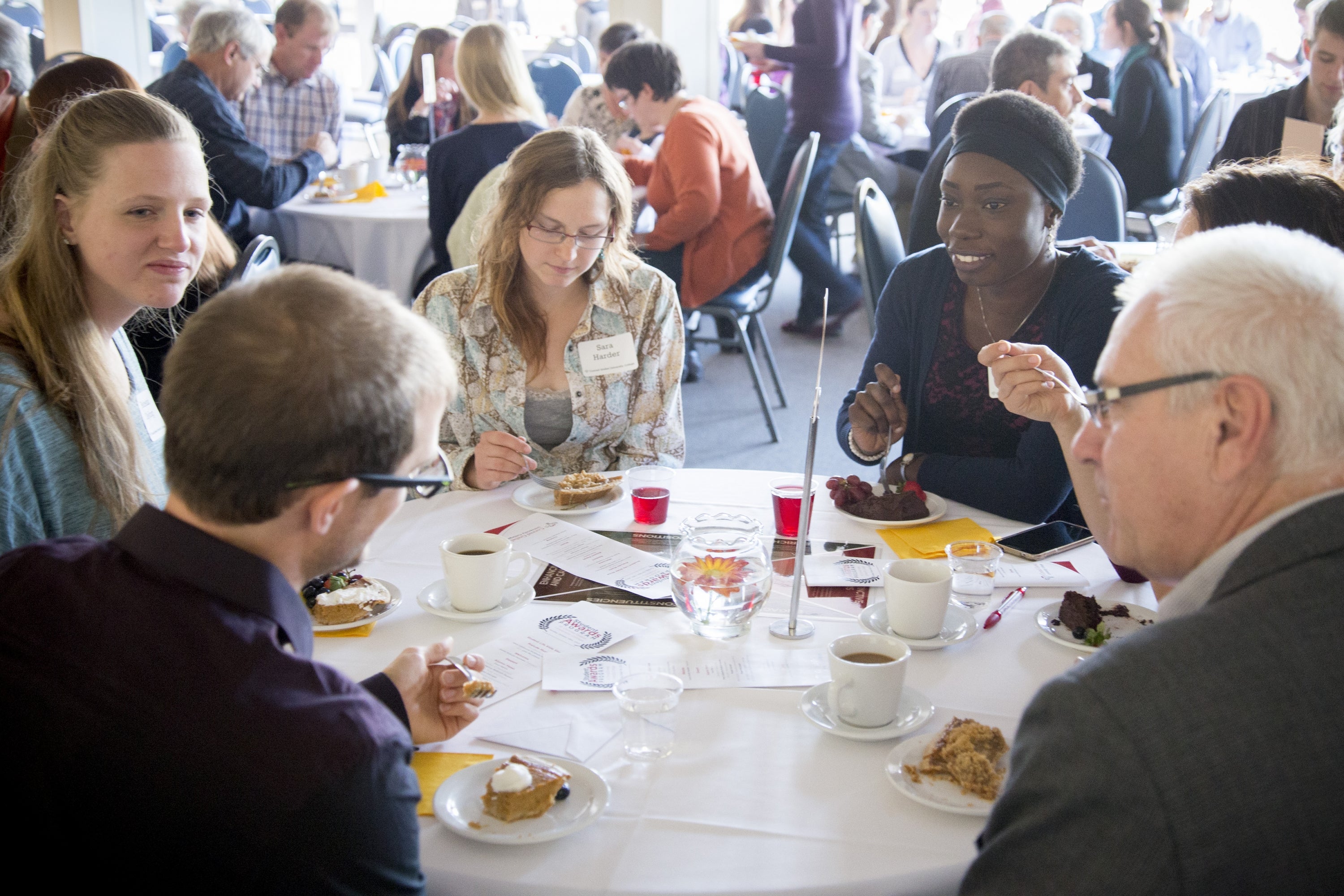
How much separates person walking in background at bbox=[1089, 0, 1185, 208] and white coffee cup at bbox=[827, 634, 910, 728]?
5.70 meters

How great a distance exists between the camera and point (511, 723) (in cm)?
129

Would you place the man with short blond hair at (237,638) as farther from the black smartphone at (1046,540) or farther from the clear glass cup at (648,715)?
the black smartphone at (1046,540)

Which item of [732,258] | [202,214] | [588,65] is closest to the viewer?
[202,214]

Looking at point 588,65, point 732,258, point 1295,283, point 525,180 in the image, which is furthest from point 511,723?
point 588,65

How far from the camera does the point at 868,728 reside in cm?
124

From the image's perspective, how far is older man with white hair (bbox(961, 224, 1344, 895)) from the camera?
78 centimetres

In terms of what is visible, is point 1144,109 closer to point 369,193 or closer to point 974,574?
point 369,193

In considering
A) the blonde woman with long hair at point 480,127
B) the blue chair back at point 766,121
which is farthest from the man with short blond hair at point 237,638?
the blue chair back at point 766,121

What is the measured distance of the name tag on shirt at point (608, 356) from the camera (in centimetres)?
241

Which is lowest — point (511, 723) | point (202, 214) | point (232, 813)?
point (511, 723)

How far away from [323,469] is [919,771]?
2.27 feet

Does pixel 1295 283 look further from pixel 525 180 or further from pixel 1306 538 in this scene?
pixel 525 180

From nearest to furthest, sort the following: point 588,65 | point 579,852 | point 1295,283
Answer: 1. point 1295,283
2. point 579,852
3. point 588,65

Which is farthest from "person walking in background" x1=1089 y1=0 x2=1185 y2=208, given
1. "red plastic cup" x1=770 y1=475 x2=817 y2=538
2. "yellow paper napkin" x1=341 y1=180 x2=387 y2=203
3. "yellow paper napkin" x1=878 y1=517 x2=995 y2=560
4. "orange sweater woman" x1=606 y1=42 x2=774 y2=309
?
"red plastic cup" x1=770 y1=475 x2=817 y2=538
